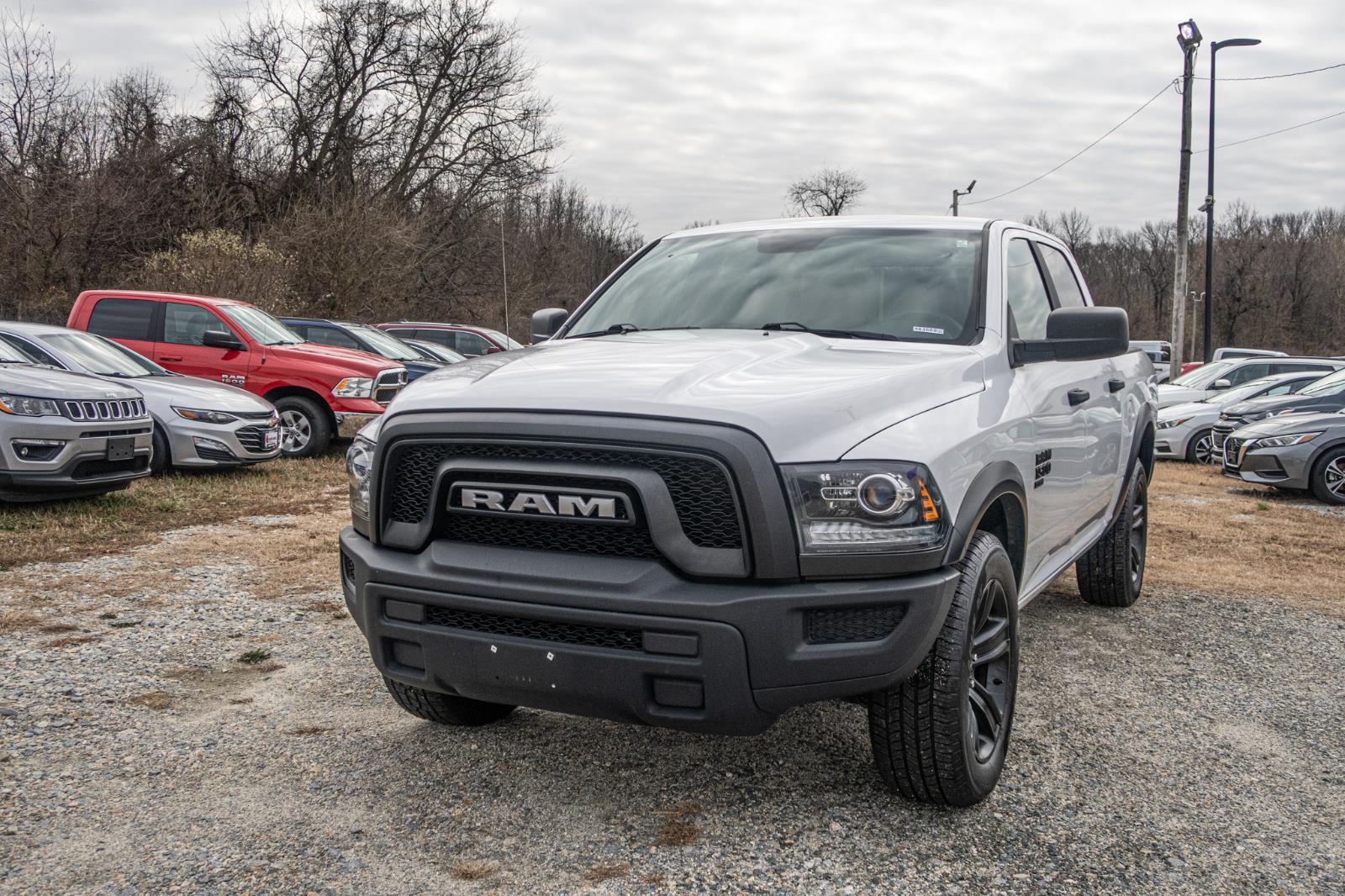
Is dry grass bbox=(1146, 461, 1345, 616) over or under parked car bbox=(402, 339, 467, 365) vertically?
under

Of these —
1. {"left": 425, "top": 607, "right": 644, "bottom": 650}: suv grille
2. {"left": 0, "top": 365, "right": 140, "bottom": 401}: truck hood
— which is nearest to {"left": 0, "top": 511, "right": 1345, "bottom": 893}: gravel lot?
{"left": 425, "top": 607, "right": 644, "bottom": 650}: suv grille

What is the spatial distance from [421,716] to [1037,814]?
2.03 meters

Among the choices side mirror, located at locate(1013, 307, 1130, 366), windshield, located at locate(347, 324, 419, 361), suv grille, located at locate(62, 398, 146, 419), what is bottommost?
suv grille, located at locate(62, 398, 146, 419)

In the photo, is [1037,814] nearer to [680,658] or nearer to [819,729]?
[819,729]

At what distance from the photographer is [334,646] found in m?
5.06

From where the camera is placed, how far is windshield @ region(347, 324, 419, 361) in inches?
592

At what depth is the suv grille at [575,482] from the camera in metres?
2.70

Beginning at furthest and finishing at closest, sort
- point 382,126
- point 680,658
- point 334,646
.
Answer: point 382,126 < point 334,646 < point 680,658

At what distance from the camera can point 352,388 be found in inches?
490

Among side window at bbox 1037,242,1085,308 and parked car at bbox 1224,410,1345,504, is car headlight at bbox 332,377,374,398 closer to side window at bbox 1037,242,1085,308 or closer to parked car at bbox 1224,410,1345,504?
side window at bbox 1037,242,1085,308

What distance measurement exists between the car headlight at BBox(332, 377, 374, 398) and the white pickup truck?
9181mm

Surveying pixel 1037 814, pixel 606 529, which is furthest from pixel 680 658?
pixel 1037 814

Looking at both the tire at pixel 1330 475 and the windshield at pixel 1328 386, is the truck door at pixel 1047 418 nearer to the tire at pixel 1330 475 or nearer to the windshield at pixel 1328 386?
the tire at pixel 1330 475

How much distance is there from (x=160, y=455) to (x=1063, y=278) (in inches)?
326
